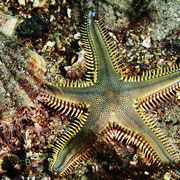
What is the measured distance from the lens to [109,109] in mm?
4402

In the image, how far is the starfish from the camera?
4.27 metres

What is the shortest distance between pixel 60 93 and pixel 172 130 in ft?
8.87

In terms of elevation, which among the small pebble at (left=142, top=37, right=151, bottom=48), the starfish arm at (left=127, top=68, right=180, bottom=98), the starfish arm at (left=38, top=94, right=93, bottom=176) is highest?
the small pebble at (left=142, top=37, right=151, bottom=48)

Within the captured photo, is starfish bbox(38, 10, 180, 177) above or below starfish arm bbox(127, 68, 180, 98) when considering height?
below

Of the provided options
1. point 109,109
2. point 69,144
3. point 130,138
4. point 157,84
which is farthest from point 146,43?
point 69,144

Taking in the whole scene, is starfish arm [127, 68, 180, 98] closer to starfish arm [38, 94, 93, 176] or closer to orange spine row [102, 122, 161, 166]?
orange spine row [102, 122, 161, 166]

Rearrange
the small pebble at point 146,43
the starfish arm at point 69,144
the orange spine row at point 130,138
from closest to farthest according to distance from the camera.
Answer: the starfish arm at point 69,144
the orange spine row at point 130,138
the small pebble at point 146,43

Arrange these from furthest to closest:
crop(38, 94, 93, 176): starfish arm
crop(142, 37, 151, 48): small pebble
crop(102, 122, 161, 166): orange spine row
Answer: crop(142, 37, 151, 48): small pebble
crop(102, 122, 161, 166): orange spine row
crop(38, 94, 93, 176): starfish arm

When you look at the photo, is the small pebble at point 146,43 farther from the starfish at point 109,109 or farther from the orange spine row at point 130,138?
the orange spine row at point 130,138

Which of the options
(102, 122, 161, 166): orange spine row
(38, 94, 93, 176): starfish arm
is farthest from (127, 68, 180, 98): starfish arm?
(38, 94, 93, 176): starfish arm

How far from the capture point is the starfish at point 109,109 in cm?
427

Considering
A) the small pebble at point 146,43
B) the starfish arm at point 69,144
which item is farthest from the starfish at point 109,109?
the small pebble at point 146,43

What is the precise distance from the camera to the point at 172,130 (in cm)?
503

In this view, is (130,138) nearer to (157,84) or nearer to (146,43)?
(157,84)
